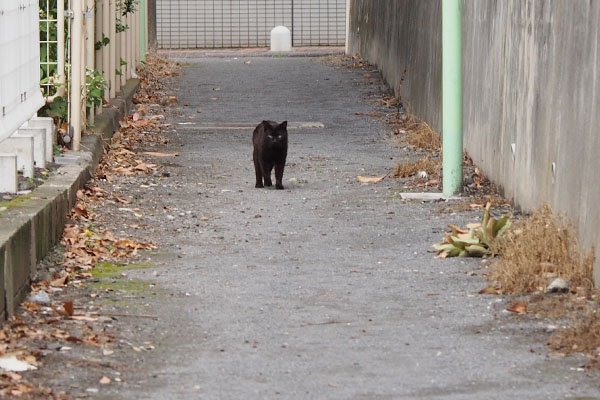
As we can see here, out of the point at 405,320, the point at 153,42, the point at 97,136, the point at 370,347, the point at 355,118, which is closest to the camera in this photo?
the point at 370,347

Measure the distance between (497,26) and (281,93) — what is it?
8361 mm

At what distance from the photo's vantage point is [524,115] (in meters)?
9.33

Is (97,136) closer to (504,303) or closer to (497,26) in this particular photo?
(497,26)

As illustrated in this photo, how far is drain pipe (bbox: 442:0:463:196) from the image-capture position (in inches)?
399

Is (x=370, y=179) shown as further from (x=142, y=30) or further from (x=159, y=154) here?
(x=142, y=30)

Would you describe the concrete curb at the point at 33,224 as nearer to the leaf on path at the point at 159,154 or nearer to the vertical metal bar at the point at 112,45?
the leaf on path at the point at 159,154

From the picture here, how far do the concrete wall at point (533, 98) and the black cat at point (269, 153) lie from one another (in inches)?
70.9

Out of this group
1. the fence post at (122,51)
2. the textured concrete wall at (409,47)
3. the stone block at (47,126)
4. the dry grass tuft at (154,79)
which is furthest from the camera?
the dry grass tuft at (154,79)

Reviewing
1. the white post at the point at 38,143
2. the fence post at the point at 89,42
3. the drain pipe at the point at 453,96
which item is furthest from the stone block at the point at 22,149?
the drain pipe at the point at 453,96

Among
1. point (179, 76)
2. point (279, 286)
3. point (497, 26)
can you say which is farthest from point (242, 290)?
point (179, 76)

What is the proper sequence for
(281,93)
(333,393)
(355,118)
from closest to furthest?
(333,393) → (355,118) → (281,93)

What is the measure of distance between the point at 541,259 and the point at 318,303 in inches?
54.4

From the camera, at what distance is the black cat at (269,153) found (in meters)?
11.2

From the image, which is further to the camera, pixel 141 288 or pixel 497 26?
pixel 497 26
